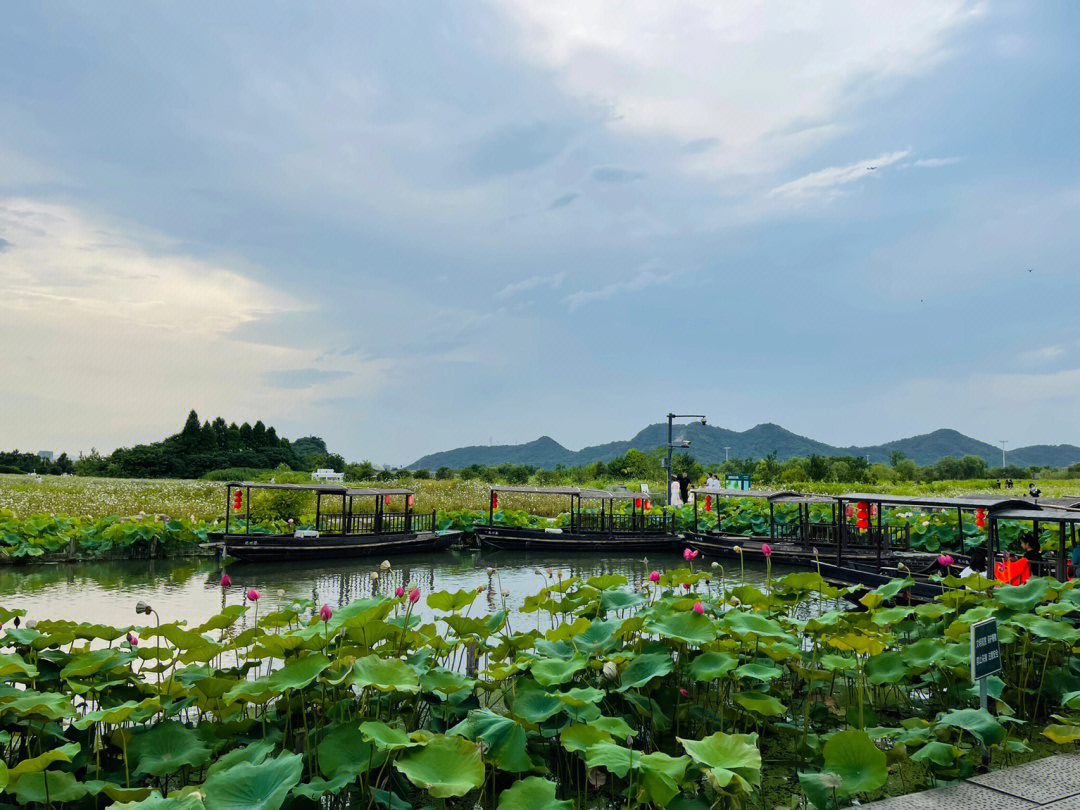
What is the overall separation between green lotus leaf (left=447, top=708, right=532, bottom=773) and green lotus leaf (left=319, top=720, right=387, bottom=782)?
31 cm

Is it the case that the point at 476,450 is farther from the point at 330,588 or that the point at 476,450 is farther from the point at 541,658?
the point at 541,658

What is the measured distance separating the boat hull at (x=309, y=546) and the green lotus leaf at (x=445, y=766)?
14.7m

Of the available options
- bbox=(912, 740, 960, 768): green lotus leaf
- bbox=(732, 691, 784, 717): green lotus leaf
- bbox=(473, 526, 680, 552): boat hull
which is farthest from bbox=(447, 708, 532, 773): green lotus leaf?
bbox=(473, 526, 680, 552): boat hull

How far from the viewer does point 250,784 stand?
2355 millimetres

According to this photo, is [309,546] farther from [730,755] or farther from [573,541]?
[730,755]

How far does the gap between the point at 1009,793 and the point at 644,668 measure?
159 cm

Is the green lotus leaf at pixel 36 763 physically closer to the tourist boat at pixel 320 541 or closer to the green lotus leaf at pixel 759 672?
the green lotus leaf at pixel 759 672

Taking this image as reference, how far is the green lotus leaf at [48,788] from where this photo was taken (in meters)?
2.62

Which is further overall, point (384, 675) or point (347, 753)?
point (384, 675)

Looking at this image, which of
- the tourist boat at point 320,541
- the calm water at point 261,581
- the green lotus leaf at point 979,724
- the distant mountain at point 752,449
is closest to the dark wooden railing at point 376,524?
the tourist boat at point 320,541

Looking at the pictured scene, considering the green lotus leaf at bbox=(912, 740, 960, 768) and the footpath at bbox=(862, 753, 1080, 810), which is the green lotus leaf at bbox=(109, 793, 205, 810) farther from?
the green lotus leaf at bbox=(912, 740, 960, 768)

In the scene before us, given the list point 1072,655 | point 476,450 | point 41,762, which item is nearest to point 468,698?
point 41,762

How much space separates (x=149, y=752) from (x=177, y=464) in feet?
179

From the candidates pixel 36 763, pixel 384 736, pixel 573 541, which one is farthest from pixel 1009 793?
pixel 573 541
